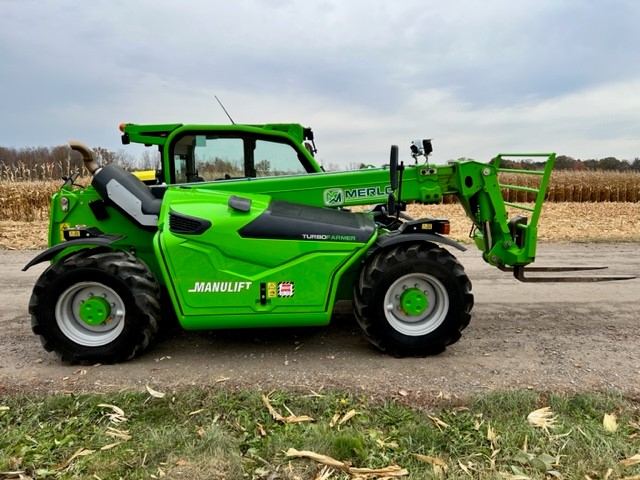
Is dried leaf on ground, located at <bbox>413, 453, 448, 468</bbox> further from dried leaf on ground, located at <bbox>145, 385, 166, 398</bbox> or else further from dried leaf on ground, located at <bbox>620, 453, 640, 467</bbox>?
dried leaf on ground, located at <bbox>145, 385, 166, 398</bbox>

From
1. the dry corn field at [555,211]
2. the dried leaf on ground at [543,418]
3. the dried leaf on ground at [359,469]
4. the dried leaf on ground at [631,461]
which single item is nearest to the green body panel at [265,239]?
the dried leaf on ground at [543,418]

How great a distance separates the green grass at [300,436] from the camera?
2.80 metres

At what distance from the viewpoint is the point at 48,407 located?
11.2 ft

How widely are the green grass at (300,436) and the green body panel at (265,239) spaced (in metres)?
0.78

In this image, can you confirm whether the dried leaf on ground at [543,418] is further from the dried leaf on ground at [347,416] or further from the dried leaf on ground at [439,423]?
the dried leaf on ground at [347,416]

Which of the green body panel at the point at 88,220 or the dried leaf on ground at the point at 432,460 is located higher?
the green body panel at the point at 88,220

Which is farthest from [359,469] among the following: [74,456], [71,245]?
[71,245]

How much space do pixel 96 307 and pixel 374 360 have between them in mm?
2434

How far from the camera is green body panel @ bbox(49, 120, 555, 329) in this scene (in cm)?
407

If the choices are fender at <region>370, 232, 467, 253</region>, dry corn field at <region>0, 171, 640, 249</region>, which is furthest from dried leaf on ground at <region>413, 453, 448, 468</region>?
dry corn field at <region>0, 171, 640, 249</region>

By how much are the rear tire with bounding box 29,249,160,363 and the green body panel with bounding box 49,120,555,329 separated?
123 mm

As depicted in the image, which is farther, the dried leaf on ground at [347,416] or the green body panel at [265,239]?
the green body panel at [265,239]

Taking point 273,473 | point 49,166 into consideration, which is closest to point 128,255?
point 273,473

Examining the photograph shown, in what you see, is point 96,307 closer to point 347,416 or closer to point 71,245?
point 71,245
